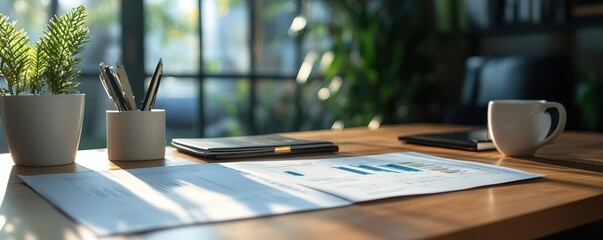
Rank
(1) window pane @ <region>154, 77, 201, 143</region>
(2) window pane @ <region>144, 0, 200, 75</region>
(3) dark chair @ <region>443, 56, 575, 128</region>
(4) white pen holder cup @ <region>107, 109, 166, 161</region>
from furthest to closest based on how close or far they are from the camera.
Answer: (1) window pane @ <region>154, 77, 201, 143</region> < (2) window pane @ <region>144, 0, 200, 75</region> < (3) dark chair @ <region>443, 56, 575, 128</region> < (4) white pen holder cup @ <region>107, 109, 166, 161</region>

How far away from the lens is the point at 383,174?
728 millimetres

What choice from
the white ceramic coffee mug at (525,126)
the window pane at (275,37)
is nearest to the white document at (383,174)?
the white ceramic coffee mug at (525,126)

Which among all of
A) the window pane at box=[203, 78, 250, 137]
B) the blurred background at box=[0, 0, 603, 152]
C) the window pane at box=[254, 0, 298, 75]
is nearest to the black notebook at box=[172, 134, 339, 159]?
the blurred background at box=[0, 0, 603, 152]

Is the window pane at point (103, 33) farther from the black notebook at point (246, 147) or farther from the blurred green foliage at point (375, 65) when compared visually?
the black notebook at point (246, 147)

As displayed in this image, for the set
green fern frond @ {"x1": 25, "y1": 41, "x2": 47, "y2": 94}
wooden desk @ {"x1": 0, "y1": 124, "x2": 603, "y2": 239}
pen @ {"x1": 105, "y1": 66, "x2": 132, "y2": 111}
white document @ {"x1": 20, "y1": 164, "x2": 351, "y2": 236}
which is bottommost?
wooden desk @ {"x1": 0, "y1": 124, "x2": 603, "y2": 239}

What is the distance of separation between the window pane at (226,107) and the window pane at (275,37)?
196 mm

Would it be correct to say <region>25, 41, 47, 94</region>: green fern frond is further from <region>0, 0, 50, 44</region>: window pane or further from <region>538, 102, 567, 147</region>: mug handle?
<region>0, 0, 50, 44</region>: window pane

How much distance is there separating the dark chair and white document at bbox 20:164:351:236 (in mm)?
2325

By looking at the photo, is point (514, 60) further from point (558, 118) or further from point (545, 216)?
point (545, 216)

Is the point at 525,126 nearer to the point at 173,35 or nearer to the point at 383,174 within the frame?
the point at 383,174

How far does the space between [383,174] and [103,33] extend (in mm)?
2652

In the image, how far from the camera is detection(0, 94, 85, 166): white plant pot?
0.80 m

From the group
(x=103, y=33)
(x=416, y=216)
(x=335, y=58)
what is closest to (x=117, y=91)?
(x=416, y=216)

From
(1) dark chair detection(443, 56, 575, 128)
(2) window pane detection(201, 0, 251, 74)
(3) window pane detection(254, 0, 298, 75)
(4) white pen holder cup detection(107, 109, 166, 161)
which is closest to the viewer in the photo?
(4) white pen holder cup detection(107, 109, 166, 161)
